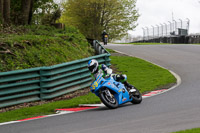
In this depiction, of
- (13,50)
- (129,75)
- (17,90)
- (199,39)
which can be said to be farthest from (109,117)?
(199,39)

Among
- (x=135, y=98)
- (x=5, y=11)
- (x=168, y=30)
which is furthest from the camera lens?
(x=168, y=30)

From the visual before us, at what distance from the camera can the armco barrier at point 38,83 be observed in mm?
11469

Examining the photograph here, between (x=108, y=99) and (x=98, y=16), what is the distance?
156ft

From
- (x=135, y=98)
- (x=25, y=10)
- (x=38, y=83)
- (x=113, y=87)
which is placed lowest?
(x=135, y=98)

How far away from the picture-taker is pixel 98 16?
56.4 metres

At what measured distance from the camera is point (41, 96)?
482 inches

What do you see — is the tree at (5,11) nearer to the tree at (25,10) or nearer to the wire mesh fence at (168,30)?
the tree at (25,10)

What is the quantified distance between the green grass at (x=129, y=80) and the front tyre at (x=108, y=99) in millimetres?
1519

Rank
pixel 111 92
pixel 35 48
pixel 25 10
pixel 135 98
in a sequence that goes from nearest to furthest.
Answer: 1. pixel 111 92
2. pixel 135 98
3. pixel 35 48
4. pixel 25 10

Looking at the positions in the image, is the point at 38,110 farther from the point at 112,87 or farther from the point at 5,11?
the point at 5,11

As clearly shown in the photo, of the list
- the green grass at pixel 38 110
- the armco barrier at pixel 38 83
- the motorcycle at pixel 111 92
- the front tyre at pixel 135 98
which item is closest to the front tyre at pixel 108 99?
the motorcycle at pixel 111 92

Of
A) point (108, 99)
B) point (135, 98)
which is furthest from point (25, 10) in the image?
point (108, 99)

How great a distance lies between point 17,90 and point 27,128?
161 inches

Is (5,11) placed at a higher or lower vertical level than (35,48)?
higher
